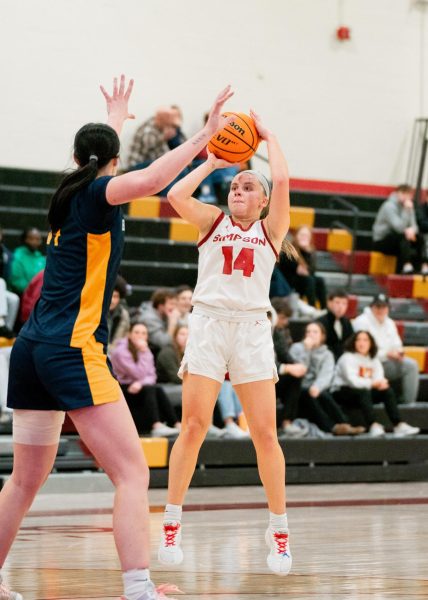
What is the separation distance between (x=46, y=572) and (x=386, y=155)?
38.1 ft

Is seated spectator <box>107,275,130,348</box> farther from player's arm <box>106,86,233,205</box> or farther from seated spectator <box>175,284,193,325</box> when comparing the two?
player's arm <box>106,86,233,205</box>

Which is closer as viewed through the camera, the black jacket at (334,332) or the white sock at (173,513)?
the white sock at (173,513)

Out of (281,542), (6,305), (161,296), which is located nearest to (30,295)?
(6,305)

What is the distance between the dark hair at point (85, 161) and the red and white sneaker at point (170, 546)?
70.0 inches

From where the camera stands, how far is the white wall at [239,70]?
43.9 feet

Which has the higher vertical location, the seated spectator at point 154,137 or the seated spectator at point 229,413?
the seated spectator at point 154,137

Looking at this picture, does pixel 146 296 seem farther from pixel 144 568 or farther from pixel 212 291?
pixel 144 568

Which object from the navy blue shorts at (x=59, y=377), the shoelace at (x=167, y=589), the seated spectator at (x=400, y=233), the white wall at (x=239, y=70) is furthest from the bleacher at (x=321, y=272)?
the navy blue shorts at (x=59, y=377)

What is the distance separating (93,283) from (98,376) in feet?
1.05

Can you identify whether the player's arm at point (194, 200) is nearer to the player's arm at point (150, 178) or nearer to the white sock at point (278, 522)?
the white sock at point (278, 522)

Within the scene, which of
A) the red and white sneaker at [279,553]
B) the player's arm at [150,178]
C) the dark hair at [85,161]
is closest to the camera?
the player's arm at [150,178]

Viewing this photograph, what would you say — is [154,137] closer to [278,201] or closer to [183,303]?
[183,303]

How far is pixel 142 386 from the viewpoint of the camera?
996 cm

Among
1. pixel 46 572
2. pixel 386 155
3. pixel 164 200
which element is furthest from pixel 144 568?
pixel 386 155
